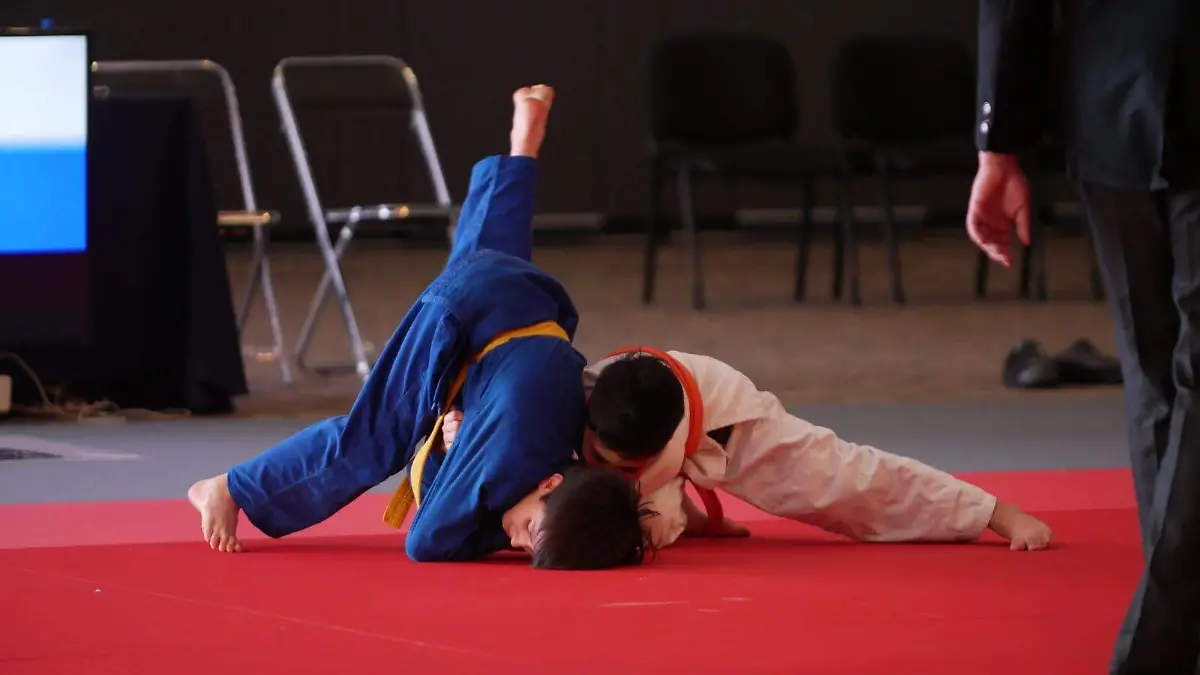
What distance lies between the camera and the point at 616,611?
2035mm

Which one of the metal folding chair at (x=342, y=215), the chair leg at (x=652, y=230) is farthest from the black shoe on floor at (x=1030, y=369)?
the chair leg at (x=652, y=230)

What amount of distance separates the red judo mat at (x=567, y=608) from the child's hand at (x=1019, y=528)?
25 millimetres

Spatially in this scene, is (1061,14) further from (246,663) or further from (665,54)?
(665,54)

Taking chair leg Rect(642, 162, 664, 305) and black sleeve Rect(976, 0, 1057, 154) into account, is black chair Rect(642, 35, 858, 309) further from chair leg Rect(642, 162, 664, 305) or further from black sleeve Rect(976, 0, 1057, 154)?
black sleeve Rect(976, 0, 1057, 154)

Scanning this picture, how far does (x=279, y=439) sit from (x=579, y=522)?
1.63 meters

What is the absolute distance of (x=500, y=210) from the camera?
2.80m

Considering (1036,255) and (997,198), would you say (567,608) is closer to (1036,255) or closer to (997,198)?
(997,198)

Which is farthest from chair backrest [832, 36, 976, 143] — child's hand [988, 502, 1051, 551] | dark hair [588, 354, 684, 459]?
dark hair [588, 354, 684, 459]

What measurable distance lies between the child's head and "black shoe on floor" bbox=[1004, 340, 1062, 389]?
249 centimetres

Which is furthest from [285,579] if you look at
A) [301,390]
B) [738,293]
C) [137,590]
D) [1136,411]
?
[738,293]

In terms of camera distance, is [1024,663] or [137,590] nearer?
[1024,663]

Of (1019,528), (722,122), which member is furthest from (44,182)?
(722,122)

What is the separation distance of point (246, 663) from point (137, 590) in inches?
17.3

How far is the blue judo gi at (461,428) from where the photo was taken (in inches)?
91.5
